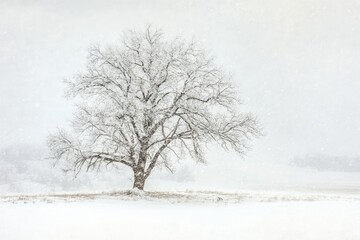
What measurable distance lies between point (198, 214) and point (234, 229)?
12.8 feet

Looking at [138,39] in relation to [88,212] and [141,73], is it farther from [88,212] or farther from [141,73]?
[88,212]

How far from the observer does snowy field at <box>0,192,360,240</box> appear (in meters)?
18.2

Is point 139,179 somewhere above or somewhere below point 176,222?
above

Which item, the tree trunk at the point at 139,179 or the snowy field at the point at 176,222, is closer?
the snowy field at the point at 176,222

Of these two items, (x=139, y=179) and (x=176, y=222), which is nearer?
(x=176, y=222)

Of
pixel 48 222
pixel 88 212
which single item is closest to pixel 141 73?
pixel 88 212

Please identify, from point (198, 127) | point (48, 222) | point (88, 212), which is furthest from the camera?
point (198, 127)

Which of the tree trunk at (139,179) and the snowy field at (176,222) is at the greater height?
the tree trunk at (139,179)

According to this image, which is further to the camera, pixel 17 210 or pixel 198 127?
pixel 198 127

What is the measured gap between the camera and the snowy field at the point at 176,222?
1823 cm

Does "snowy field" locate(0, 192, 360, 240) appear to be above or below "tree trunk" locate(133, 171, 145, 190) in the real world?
below

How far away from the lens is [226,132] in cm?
3153

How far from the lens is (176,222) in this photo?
65.3ft

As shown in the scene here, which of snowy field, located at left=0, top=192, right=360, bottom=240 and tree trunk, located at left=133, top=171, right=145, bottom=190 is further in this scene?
tree trunk, located at left=133, top=171, right=145, bottom=190
